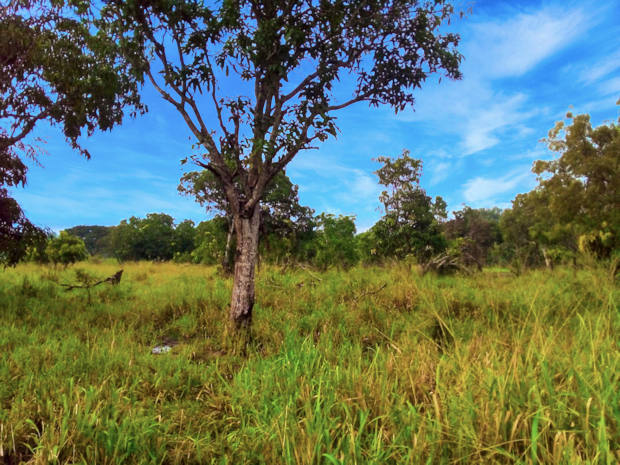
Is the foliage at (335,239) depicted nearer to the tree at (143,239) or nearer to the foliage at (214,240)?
the foliage at (214,240)

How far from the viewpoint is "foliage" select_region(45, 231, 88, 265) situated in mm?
21188

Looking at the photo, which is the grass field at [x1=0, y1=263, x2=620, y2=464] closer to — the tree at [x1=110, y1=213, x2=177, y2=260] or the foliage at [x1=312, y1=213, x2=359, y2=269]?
the foliage at [x1=312, y1=213, x2=359, y2=269]

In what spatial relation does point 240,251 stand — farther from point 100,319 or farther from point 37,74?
point 37,74

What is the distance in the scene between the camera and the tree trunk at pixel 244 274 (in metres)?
6.30

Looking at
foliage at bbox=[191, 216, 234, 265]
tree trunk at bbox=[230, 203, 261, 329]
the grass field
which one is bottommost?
the grass field

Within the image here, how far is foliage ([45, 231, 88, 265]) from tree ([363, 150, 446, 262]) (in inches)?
813

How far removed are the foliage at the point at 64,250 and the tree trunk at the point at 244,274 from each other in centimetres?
1909

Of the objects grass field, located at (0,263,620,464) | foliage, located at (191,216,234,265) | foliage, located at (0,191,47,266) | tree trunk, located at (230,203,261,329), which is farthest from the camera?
foliage, located at (191,216,234,265)

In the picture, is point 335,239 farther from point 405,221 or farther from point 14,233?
point 14,233

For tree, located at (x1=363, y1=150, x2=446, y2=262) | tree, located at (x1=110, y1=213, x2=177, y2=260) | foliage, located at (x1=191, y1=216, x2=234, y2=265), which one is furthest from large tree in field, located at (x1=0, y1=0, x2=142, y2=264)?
tree, located at (x1=110, y1=213, x2=177, y2=260)

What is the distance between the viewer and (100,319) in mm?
6914

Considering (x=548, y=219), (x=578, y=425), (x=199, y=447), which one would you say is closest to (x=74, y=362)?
(x=199, y=447)

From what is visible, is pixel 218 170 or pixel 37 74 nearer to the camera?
pixel 218 170

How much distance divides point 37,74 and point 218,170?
6567 mm
